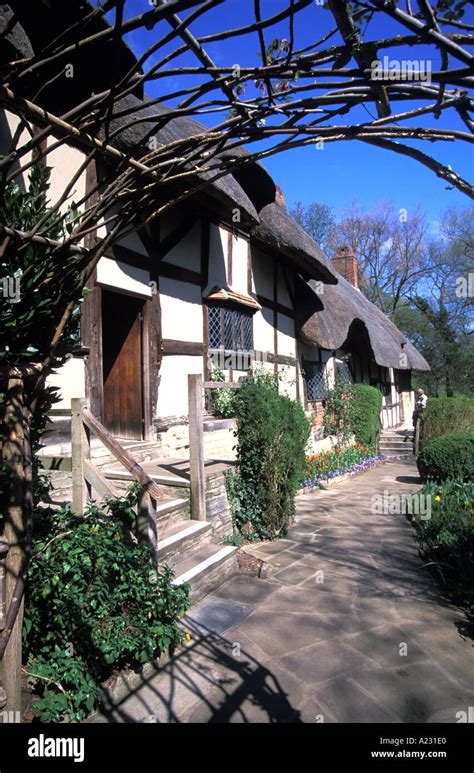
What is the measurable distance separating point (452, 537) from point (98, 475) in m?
3.62

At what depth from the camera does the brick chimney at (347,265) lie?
67.3 ft

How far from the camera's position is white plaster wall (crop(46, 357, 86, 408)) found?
4.96 meters

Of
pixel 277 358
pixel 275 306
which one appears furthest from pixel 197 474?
pixel 275 306

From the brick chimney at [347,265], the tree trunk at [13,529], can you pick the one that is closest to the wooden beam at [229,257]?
the tree trunk at [13,529]

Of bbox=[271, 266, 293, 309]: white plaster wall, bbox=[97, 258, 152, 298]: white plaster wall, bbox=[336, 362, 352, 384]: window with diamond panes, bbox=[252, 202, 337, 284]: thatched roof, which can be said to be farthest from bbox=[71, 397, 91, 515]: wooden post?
bbox=[336, 362, 352, 384]: window with diamond panes

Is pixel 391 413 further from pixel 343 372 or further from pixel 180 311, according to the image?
pixel 180 311

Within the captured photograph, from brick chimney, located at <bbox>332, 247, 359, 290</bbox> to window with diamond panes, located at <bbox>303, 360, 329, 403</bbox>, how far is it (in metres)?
9.44

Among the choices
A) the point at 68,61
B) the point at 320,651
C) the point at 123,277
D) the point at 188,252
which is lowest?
the point at 320,651

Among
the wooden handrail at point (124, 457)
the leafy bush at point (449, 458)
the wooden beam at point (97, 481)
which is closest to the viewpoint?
the wooden handrail at point (124, 457)

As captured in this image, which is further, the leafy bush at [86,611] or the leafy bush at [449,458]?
the leafy bush at [449,458]

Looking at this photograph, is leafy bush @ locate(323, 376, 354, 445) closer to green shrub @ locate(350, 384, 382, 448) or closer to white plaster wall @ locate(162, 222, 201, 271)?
green shrub @ locate(350, 384, 382, 448)

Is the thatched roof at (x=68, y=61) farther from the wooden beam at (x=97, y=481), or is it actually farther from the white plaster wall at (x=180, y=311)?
the wooden beam at (x=97, y=481)

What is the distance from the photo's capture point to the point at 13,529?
2.13m

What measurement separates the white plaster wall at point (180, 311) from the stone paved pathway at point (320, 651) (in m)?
3.37
